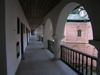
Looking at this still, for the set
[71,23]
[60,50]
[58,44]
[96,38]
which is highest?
[71,23]

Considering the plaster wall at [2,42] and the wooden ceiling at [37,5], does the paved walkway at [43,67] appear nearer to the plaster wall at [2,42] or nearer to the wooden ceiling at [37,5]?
the plaster wall at [2,42]

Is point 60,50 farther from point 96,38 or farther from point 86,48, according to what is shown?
point 86,48

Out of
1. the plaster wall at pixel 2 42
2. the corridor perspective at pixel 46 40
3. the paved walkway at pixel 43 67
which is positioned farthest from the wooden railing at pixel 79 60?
the plaster wall at pixel 2 42

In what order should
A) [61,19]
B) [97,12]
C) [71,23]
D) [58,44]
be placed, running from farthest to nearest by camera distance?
[71,23], [58,44], [61,19], [97,12]

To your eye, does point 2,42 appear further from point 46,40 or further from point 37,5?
point 46,40

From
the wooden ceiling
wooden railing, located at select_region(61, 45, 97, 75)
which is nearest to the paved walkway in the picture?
wooden railing, located at select_region(61, 45, 97, 75)

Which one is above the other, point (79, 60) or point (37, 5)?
point (37, 5)

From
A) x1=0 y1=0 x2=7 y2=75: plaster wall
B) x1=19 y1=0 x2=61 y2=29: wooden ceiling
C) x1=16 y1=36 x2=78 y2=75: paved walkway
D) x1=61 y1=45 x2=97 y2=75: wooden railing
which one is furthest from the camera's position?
x1=19 y1=0 x2=61 y2=29: wooden ceiling

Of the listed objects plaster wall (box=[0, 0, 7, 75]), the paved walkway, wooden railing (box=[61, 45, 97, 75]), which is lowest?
the paved walkway

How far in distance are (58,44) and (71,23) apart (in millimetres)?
15293

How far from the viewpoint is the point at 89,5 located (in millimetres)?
2334

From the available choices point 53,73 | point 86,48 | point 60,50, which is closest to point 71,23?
point 86,48

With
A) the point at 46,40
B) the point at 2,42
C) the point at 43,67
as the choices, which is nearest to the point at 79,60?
the point at 43,67

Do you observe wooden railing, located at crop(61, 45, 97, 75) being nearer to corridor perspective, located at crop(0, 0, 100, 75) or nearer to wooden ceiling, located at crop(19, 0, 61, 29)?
corridor perspective, located at crop(0, 0, 100, 75)
